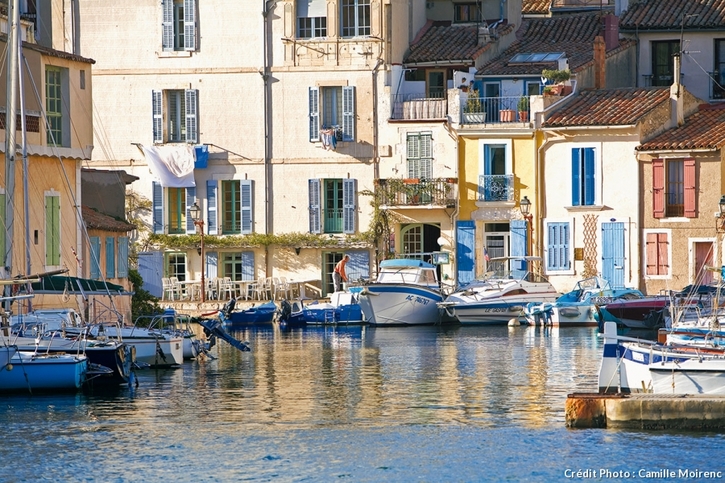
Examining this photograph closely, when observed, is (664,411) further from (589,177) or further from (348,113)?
(348,113)

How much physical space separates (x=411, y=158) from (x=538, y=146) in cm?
445

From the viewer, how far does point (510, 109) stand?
5744 centimetres

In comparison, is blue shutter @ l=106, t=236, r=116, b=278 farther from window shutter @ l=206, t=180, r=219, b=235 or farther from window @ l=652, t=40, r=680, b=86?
window @ l=652, t=40, r=680, b=86

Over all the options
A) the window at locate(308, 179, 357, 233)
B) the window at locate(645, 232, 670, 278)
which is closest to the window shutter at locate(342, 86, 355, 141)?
the window at locate(308, 179, 357, 233)

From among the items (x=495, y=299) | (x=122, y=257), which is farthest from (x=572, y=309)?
(x=122, y=257)

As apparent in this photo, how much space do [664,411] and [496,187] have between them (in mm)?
32229

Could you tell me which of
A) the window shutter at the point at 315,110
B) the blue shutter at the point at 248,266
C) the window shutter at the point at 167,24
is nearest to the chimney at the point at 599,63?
the window shutter at the point at 315,110

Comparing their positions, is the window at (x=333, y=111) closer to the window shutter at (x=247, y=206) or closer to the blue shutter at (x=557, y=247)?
the window shutter at (x=247, y=206)

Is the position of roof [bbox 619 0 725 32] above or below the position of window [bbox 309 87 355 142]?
above

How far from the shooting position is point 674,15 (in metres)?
59.3

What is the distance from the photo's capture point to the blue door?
181 feet

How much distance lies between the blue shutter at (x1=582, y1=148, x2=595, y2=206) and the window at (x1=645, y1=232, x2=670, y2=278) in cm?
225

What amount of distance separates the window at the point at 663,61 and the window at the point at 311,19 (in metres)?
11.8

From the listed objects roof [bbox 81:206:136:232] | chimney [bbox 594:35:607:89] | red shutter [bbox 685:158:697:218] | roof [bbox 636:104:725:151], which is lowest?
roof [bbox 81:206:136:232]
